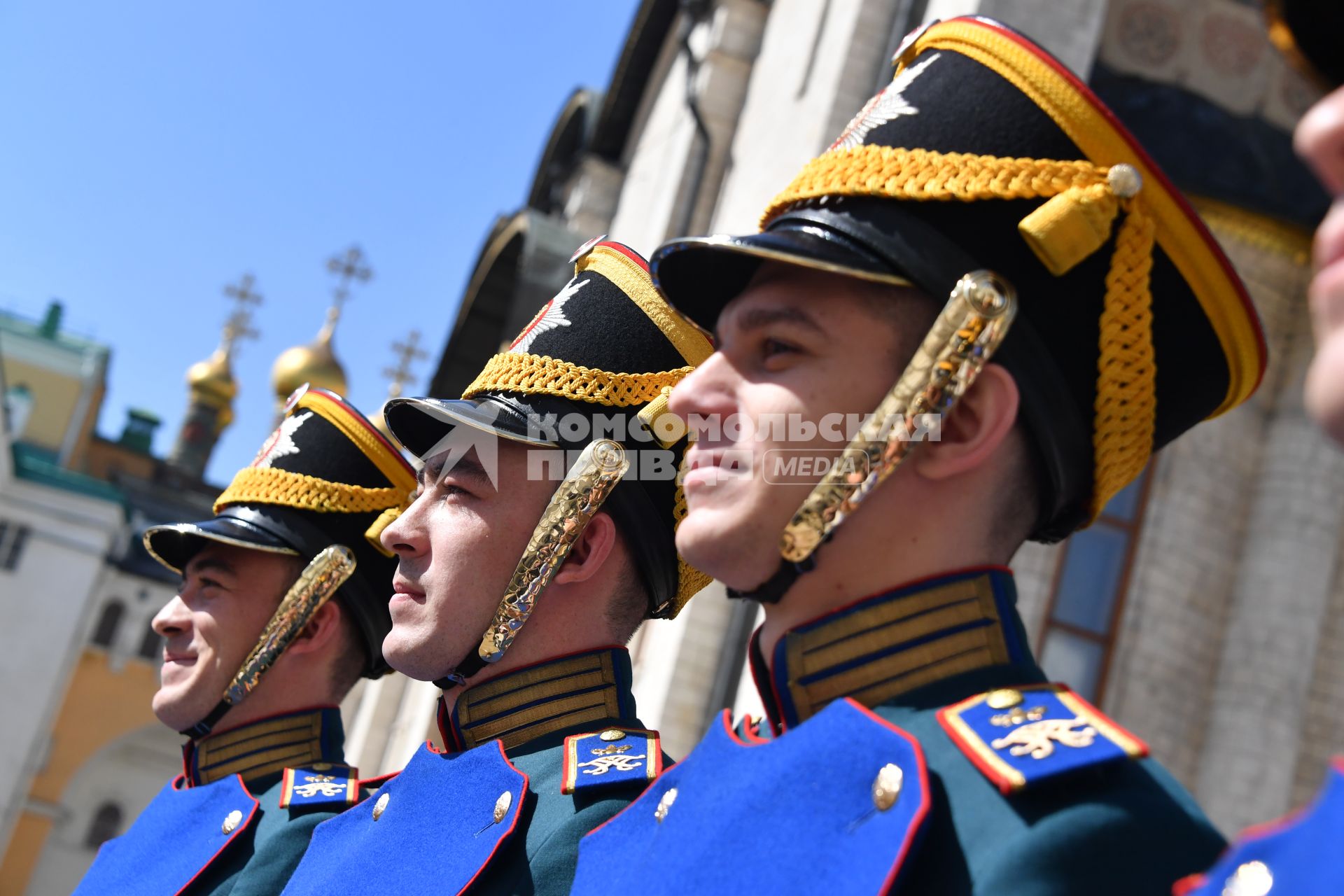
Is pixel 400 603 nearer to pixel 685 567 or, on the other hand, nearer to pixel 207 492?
pixel 685 567

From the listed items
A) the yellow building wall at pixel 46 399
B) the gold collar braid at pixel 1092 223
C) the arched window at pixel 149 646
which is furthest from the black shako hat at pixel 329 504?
the yellow building wall at pixel 46 399

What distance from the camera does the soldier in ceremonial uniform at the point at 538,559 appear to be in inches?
123

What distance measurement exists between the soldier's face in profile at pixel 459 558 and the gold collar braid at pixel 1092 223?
1287mm

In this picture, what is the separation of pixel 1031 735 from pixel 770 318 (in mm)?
686

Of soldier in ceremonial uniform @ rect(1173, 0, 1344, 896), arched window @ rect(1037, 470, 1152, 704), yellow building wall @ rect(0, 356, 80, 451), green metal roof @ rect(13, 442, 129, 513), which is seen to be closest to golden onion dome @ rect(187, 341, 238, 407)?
yellow building wall @ rect(0, 356, 80, 451)

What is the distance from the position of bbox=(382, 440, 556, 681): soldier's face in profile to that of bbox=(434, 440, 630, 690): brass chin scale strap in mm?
56

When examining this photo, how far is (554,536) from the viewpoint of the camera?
314cm

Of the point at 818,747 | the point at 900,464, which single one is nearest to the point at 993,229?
the point at 900,464

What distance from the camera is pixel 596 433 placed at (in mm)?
3250

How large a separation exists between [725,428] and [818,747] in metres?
0.50

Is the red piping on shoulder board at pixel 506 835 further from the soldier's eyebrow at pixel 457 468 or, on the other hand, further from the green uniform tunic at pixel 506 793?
the soldier's eyebrow at pixel 457 468

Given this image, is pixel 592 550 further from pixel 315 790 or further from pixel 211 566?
pixel 211 566

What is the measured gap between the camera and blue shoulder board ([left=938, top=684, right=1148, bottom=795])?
69.0 inches

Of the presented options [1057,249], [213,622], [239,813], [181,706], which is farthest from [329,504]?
[1057,249]
